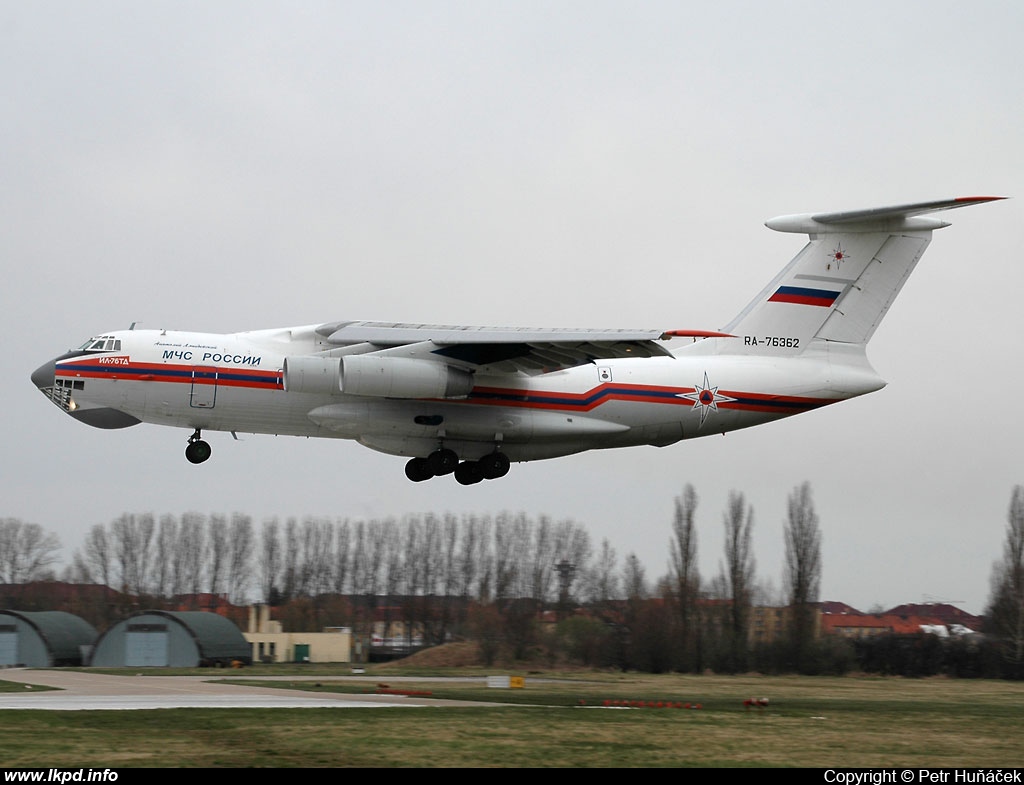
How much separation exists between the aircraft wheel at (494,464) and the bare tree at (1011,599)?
1509 centimetres

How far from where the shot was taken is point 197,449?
14.1 m

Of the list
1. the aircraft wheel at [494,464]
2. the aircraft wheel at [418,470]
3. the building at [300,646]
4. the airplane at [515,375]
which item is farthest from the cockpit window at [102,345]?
the building at [300,646]

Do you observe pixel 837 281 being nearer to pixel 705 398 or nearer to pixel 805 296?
pixel 805 296

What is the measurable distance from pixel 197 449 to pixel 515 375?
370 centimetres

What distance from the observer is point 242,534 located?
3738cm

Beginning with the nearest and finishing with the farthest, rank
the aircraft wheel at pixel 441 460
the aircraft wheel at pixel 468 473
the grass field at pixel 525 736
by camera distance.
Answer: the grass field at pixel 525 736 → the aircraft wheel at pixel 441 460 → the aircraft wheel at pixel 468 473

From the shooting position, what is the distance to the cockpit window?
13570 mm

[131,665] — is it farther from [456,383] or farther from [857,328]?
[857,328]

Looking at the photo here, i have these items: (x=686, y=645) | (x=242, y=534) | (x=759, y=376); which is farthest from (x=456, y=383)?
(x=242, y=534)

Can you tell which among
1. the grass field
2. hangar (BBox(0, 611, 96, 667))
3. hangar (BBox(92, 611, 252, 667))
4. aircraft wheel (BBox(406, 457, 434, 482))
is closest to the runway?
the grass field

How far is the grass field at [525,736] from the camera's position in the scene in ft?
29.3

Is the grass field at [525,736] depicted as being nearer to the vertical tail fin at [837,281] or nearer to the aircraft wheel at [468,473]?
the aircraft wheel at [468,473]

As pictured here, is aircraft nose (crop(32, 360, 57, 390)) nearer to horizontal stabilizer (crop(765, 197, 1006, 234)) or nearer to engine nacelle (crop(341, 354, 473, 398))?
engine nacelle (crop(341, 354, 473, 398))

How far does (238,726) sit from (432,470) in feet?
15.0
